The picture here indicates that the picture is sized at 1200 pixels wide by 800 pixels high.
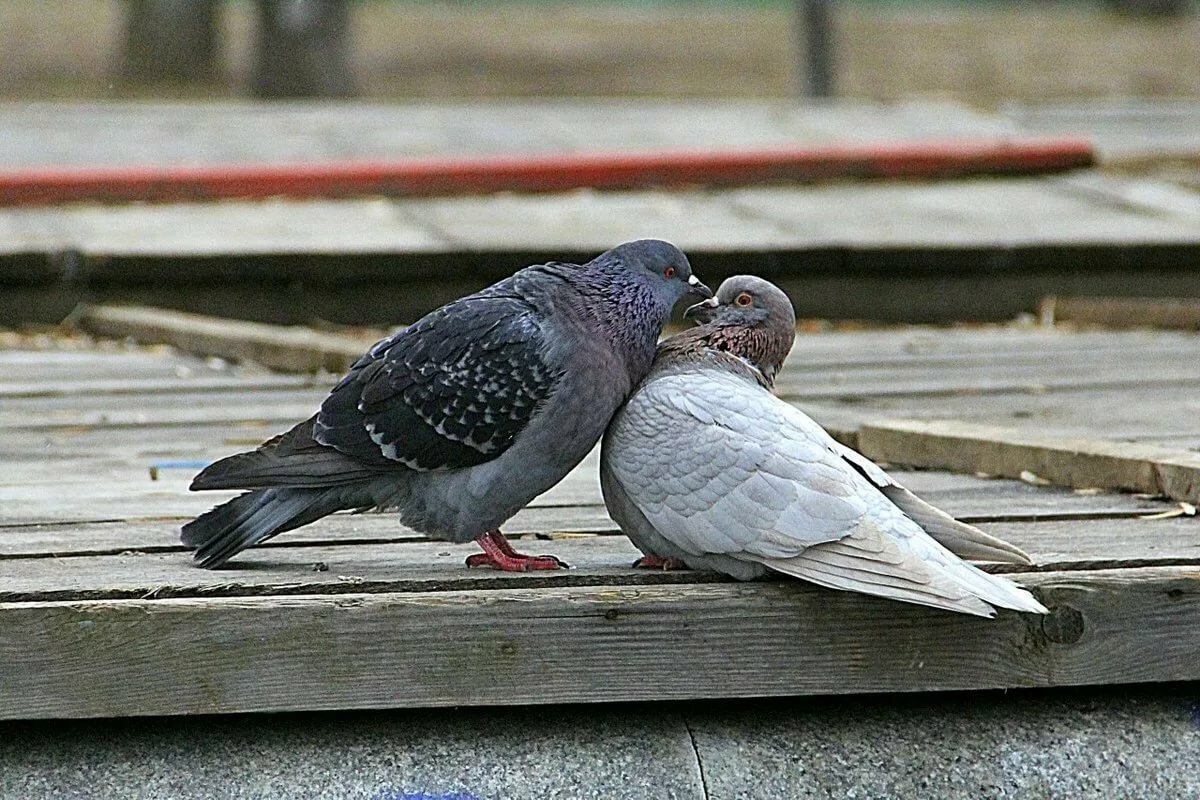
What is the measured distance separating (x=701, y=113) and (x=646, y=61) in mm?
7848

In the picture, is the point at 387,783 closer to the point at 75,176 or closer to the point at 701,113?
the point at 75,176

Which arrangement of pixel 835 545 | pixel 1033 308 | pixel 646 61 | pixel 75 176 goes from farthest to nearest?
pixel 646 61 < pixel 75 176 < pixel 1033 308 < pixel 835 545

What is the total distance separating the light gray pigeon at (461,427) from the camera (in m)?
2.59

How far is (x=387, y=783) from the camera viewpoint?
2.42 meters

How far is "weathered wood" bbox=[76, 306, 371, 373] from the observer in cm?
475

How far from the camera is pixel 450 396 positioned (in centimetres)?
259

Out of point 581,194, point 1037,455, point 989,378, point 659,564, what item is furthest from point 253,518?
point 581,194

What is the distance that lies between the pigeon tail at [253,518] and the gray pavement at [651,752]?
0.88 feet

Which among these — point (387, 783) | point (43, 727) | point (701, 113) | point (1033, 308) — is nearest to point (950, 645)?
point (387, 783)

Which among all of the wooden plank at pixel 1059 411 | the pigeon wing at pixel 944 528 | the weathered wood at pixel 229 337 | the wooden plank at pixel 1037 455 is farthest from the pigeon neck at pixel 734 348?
the weathered wood at pixel 229 337

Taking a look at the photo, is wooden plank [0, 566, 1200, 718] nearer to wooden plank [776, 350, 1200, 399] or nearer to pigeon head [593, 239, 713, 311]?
pigeon head [593, 239, 713, 311]

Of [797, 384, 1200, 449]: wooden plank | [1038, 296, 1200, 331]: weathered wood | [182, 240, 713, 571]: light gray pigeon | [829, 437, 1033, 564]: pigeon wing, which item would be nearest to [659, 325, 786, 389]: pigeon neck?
[182, 240, 713, 571]: light gray pigeon

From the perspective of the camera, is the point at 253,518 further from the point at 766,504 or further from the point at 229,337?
the point at 229,337

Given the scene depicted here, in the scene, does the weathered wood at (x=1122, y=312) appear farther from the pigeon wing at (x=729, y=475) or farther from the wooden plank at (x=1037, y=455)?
the pigeon wing at (x=729, y=475)
